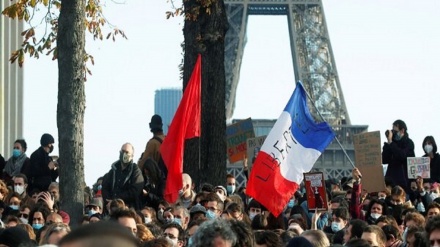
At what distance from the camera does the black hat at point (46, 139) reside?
52.7ft

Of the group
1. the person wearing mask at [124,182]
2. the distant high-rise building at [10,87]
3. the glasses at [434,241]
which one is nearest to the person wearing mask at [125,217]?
the glasses at [434,241]

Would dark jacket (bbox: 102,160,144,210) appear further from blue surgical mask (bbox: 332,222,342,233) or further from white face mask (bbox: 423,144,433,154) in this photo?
white face mask (bbox: 423,144,433,154)

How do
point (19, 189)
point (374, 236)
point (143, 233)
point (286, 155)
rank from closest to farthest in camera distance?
point (143, 233), point (374, 236), point (286, 155), point (19, 189)

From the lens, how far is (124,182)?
1362 cm

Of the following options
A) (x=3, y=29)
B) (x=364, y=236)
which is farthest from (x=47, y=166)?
(x=3, y=29)

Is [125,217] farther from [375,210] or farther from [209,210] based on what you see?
[375,210]

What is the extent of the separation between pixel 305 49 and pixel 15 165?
68.1 m

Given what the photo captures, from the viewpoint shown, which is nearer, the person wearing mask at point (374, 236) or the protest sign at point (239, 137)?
the person wearing mask at point (374, 236)

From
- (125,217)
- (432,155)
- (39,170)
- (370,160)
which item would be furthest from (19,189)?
(125,217)

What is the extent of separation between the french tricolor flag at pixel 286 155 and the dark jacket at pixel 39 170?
15.0ft

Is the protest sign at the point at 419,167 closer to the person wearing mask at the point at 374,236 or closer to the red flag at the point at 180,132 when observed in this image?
the red flag at the point at 180,132

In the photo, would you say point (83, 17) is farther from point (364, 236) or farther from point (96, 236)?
point (96, 236)

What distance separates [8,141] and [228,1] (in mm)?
50199

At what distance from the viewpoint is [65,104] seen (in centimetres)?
1203
